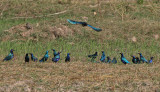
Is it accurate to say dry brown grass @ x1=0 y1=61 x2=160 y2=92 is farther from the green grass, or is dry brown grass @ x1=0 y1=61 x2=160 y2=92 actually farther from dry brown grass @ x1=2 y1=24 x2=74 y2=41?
dry brown grass @ x1=2 y1=24 x2=74 y2=41

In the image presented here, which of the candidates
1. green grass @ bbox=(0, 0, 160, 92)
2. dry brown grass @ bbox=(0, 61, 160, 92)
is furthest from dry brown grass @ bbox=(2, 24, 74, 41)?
dry brown grass @ bbox=(0, 61, 160, 92)

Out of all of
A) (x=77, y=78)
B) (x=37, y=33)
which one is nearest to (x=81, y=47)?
(x=37, y=33)

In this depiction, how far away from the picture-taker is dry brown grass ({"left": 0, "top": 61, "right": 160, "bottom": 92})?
6.40 meters

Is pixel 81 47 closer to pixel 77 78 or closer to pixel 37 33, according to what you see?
pixel 37 33

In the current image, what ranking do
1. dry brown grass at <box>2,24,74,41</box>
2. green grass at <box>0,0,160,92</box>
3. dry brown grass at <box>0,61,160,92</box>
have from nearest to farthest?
dry brown grass at <box>0,61,160,92</box>
green grass at <box>0,0,160,92</box>
dry brown grass at <box>2,24,74,41</box>

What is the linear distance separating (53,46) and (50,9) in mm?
6855

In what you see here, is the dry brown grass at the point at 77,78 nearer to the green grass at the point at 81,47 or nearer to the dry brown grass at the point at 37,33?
the green grass at the point at 81,47

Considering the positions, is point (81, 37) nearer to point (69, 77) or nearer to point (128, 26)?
point (128, 26)

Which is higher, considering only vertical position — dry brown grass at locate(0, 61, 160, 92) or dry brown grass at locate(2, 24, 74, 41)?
dry brown grass at locate(0, 61, 160, 92)

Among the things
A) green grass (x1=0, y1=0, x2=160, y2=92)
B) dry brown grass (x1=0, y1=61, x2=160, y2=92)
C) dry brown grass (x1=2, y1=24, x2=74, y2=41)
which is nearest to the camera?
dry brown grass (x1=0, y1=61, x2=160, y2=92)

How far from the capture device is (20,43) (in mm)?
14227

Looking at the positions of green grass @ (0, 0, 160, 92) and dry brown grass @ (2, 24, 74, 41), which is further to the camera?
dry brown grass @ (2, 24, 74, 41)

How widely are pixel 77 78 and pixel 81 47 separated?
6.50 m

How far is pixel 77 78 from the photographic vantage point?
720 cm
